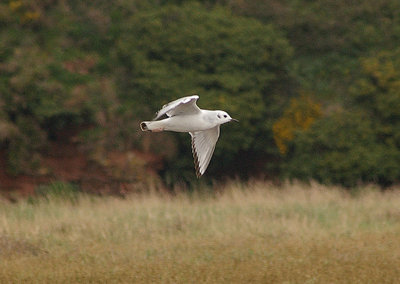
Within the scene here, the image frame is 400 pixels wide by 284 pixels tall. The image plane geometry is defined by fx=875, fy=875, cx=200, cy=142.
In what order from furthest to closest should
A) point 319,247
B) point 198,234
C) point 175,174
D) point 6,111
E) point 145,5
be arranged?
point 145,5 < point 175,174 < point 6,111 < point 198,234 < point 319,247

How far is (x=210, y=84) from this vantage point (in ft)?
64.2

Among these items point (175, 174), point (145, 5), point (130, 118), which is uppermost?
point (145, 5)

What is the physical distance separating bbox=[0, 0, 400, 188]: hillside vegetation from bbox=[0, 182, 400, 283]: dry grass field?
2524mm

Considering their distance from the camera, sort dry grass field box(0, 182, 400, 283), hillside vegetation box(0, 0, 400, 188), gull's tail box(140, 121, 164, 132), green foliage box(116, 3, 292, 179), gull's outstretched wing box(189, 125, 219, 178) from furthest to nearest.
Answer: green foliage box(116, 3, 292, 179)
hillside vegetation box(0, 0, 400, 188)
gull's outstretched wing box(189, 125, 219, 178)
dry grass field box(0, 182, 400, 283)
gull's tail box(140, 121, 164, 132)

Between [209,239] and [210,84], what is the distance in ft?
27.8

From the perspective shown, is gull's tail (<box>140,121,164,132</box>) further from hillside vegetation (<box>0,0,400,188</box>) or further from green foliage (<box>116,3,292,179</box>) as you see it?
green foliage (<box>116,3,292,179</box>)

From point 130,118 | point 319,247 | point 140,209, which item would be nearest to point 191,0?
point 130,118

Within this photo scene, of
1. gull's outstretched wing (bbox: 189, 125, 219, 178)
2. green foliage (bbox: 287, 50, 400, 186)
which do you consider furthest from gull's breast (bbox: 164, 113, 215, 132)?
green foliage (bbox: 287, 50, 400, 186)

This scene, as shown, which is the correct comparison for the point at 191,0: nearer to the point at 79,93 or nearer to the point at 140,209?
the point at 79,93

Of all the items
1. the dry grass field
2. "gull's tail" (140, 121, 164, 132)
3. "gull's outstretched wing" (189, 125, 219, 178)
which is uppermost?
"gull's tail" (140, 121, 164, 132)

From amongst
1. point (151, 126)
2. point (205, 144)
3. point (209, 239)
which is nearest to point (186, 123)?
point (151, 126)

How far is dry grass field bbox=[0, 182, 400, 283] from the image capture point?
9.34 metres

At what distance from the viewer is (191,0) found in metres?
21.7

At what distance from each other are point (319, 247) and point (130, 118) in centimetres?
925
